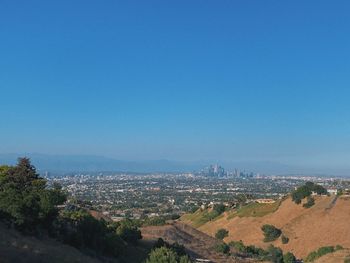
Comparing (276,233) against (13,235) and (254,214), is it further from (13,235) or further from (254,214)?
(13,235)

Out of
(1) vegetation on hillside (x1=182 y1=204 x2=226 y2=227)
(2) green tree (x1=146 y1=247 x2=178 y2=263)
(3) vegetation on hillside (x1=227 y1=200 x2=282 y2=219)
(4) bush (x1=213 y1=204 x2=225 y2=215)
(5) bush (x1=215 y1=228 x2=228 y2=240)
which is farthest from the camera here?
(4) bush (x1=213 y1=204 x2=225 y2=215)

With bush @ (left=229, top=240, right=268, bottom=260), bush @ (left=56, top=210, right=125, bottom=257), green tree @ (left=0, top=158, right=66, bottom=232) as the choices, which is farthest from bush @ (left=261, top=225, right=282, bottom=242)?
green tree @ (left=0, top=158, right=66, bottom=232)

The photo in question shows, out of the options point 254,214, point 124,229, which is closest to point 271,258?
point 124,229

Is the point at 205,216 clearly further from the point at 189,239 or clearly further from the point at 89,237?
the point at 89,237

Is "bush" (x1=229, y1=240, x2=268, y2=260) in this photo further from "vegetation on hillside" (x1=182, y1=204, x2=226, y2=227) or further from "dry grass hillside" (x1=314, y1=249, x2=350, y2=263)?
"vegetation on hillside" (x1=182, y1=204, x2=226, y2=227)

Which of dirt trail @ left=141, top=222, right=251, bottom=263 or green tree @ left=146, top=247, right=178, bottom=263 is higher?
green tree @ left=146, top=247, right=178, bottom=263
